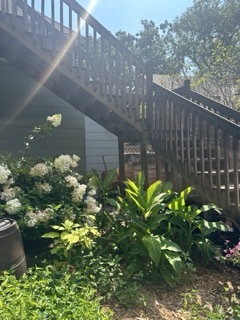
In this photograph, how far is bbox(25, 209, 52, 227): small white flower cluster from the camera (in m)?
3.31

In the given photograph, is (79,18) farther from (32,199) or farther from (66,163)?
(32,199)

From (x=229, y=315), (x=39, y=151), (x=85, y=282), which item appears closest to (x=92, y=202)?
(x=85, y=282)

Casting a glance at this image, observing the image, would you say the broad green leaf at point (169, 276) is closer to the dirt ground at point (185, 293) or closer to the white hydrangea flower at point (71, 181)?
the dirt ground at point (185, 293)

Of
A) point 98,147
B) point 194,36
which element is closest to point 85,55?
point 98,147

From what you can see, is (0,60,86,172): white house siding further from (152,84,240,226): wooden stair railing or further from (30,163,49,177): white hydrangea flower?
(30,163,49,177): white hydrangea flower

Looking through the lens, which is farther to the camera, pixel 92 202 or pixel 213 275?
pixel 92 202

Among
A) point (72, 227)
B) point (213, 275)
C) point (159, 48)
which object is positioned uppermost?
point (159, 48)

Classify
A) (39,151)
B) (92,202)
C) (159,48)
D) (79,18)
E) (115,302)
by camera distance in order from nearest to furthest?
(115,302), (92,202), (79,18), (39,151), (159,48)

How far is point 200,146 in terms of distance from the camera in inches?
167

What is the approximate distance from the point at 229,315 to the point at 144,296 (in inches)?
27.0

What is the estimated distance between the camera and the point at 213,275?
359 centimetres

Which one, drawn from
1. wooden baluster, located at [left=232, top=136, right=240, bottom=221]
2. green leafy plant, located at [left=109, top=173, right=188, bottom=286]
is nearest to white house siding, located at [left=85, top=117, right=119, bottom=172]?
green leafy plant, located at [left=109, top=173, right=188, bottom=286]

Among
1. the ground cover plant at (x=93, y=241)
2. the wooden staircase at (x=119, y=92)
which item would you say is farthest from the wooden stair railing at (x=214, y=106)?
the ground cover plant at (x=93, y=241)

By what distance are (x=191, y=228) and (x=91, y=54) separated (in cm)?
279
